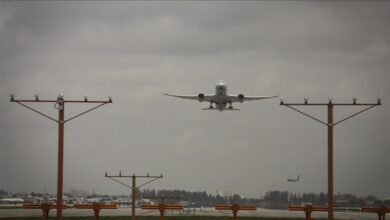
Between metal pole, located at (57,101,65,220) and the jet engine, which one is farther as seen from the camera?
the jet engine

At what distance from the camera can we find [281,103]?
2347 inches

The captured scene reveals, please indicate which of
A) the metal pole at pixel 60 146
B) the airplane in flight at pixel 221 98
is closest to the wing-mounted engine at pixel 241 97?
the airplane in flight at pixel 221 98

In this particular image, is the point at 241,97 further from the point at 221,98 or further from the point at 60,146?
the point at 60,146

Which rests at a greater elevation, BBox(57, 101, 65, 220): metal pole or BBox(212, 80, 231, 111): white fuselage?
BBox(212, 80, 231, 111): white fuselage

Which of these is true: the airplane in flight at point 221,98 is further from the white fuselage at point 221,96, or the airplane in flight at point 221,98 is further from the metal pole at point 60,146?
the metal pole at point 60,146

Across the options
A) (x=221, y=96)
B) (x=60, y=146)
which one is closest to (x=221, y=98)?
(x=221, y=96)

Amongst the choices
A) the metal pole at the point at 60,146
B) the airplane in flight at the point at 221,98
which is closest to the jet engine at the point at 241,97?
the airplane in flight at the point at 221,98

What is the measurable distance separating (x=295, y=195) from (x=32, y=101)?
134m

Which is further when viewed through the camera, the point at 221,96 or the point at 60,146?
the point at 221,96

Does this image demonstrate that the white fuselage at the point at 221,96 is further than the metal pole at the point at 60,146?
Yes

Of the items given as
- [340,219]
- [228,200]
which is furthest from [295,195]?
[340,219]

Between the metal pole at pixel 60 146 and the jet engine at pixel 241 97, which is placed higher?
the jet engine at pixel 241 97

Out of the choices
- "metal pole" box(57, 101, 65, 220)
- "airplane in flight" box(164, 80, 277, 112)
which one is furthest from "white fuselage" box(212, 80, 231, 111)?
"metal pole" box(57, 101, 65, 220)

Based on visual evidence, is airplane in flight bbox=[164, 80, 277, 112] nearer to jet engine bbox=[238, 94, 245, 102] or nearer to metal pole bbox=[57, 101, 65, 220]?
jet engine bbox=[238, 94, 245, 102]
